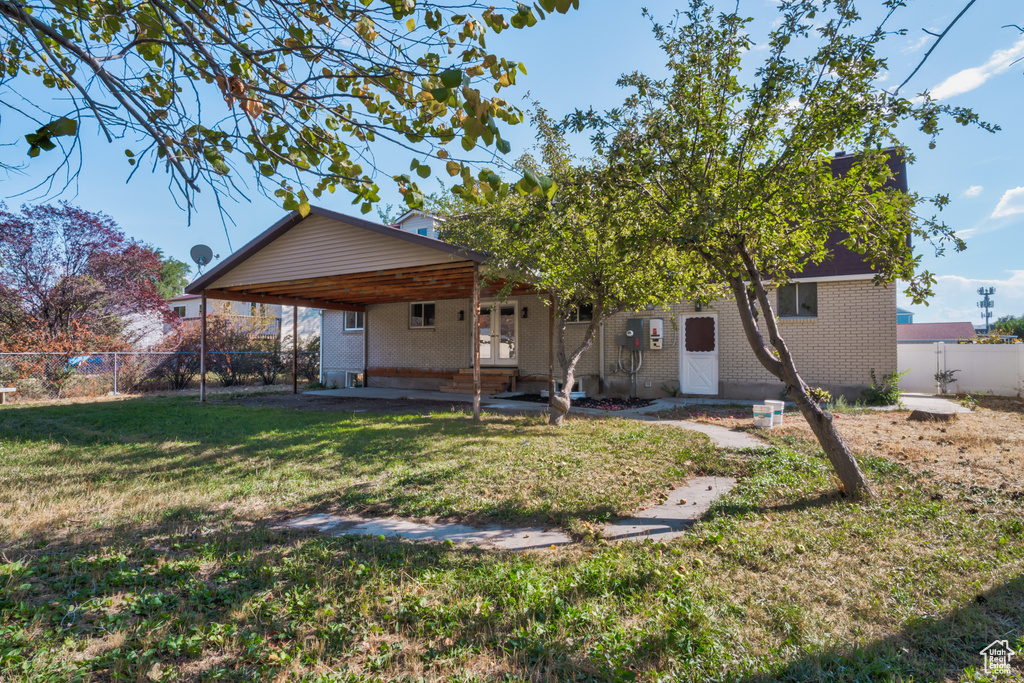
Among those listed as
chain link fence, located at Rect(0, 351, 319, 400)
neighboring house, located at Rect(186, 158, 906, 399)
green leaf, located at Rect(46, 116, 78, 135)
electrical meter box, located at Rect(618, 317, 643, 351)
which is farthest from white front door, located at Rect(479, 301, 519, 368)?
green leaf, located at Rect(46, 116, 78, 135)

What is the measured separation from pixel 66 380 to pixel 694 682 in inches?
699

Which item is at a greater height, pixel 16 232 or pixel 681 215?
pixel 16 232

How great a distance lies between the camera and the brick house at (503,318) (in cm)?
1156

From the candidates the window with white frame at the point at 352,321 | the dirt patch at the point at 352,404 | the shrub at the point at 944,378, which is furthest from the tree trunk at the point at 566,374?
the window with white frame at the point at 352,321

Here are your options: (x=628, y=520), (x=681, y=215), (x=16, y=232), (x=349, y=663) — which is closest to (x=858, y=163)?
(x=681, y=215)

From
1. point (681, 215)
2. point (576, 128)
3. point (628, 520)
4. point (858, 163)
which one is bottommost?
point (628, 520)

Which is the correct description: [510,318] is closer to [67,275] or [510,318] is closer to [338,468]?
[338,468]

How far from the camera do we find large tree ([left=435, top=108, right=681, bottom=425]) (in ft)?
21.1

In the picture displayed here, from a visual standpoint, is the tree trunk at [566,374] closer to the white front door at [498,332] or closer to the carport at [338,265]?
the carport at [338,265]

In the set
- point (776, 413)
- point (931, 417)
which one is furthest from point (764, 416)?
point (931, 417)

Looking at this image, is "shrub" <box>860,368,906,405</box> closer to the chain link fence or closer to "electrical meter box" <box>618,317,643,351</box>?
"electrical meter box" <box>618,317,643,351</box>

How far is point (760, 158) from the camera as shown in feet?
17.6

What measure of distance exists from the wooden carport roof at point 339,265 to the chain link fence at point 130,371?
4.30m

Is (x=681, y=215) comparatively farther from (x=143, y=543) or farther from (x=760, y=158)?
(x=143, y=543)
